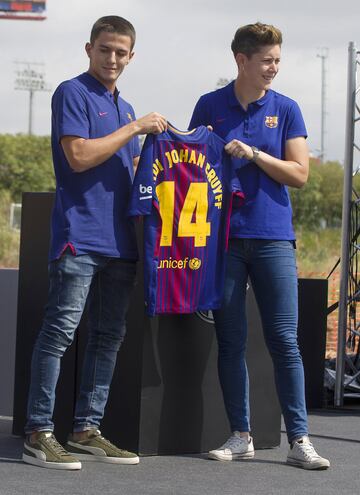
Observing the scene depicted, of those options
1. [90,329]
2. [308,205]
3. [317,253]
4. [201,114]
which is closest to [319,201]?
[308,205]

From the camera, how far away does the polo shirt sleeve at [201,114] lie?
14.3 ft

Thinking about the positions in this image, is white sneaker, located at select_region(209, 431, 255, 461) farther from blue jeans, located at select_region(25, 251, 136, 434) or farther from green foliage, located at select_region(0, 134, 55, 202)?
green foliage, located at select_region(0, 134, 55, 202)

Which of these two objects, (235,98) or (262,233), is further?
(235,98)

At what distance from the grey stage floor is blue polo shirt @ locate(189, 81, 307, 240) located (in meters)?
0.91

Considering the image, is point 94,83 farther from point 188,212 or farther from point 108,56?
point 188,212

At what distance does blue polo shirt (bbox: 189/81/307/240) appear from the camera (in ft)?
13.8

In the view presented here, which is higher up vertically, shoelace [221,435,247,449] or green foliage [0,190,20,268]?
green foliage [0,190,20,268]

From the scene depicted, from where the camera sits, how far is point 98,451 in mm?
4137

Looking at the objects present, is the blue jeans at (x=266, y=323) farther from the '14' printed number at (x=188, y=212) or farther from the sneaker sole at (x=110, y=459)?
the sneaker sole at (x=110, y=459)

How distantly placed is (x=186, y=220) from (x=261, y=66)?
0.67 meters

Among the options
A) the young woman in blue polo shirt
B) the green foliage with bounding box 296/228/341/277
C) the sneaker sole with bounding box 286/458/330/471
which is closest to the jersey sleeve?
the young woman in blue polo shirt

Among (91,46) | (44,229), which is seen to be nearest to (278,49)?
(91,46)

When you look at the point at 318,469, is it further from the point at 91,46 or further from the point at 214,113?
the point at 91,46

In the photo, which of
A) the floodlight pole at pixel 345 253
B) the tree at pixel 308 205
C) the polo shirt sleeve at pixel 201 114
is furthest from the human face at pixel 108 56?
the tree at pixel 308 205
